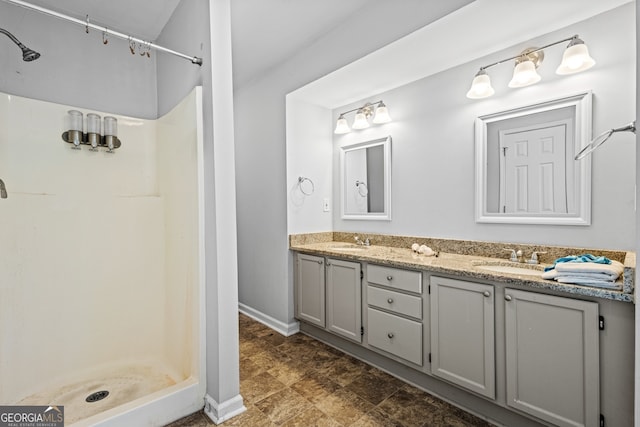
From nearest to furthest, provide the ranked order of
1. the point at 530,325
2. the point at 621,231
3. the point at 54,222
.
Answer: the point at 530,325
the point at 621,231
the point at 54,222

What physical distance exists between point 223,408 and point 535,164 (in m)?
2.38

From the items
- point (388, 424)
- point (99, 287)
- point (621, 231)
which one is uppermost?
point (621, 231)

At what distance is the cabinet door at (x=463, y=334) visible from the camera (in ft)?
5.29

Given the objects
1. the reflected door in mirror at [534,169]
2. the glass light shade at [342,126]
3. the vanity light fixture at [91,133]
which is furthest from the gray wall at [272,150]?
the vanity light fixture at [91,133]

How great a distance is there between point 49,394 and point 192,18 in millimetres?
2478

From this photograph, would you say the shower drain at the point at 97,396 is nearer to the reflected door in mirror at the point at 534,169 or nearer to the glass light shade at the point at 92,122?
the glass light shade at the point at 92,122

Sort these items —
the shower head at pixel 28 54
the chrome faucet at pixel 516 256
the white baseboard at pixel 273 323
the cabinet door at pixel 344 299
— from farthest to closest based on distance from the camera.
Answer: the white baseboard at pixel 273 323 < the cabinet door at pixel 344 299 < the chrome faucet at pixel 516 256 < the shower head at pixel 28 54

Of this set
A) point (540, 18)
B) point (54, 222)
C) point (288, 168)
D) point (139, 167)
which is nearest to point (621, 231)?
point (540, 18)

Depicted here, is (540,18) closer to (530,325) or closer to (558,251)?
(558,251)

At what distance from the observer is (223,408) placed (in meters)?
1.67

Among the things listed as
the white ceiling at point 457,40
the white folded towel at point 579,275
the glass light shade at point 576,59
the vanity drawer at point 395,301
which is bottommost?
the vanity drawer at point 395,301

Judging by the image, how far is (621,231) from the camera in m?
1.61

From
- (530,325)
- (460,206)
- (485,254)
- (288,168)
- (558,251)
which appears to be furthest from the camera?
(288,168)

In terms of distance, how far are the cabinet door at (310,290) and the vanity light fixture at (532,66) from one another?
5.63 ft
